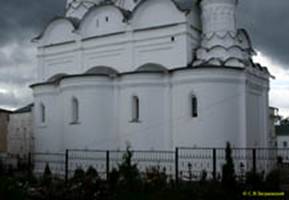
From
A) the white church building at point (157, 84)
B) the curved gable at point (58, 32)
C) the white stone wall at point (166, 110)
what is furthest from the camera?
the curved gable at point (58, 32)

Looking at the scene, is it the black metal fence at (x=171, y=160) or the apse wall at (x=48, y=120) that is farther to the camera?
the apse wall at (x=48, y=120)

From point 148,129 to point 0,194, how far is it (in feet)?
46.6

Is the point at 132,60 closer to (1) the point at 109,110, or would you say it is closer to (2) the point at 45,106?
(1) the point at 109,110

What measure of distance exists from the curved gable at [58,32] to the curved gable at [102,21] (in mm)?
1001

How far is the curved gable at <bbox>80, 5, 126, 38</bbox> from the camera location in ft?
92.8

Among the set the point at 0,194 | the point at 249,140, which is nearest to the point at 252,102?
the point at 249,140

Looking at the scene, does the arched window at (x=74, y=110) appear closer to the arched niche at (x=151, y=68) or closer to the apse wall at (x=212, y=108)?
the arched niche at (x=151, y=68)

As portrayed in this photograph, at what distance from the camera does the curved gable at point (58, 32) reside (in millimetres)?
30297

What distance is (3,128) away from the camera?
39531 mm

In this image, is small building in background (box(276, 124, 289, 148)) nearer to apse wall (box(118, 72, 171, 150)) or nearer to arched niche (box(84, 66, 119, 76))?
arched niche (box(84, 66, 119, 76))

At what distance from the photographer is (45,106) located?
2953cm

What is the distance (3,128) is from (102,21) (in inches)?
590

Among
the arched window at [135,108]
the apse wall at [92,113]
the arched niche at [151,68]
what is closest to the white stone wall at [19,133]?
the apse wall at [92,113]

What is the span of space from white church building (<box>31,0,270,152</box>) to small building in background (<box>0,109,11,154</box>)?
33.0 ft
